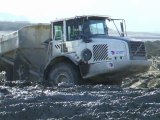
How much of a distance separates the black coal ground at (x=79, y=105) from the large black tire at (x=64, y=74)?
2558 mm

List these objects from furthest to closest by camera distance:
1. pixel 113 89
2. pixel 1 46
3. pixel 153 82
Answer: pixel 1 46
pixel 153 82
pixel 113 89

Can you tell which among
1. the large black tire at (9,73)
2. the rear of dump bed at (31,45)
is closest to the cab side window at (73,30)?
the rear of dump bed at (31,45)

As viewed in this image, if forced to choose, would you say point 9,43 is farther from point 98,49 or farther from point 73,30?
point 98,49

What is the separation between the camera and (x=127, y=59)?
45.1ft

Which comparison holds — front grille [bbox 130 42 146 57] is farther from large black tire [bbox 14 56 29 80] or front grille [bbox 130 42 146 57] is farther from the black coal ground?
large black tire [bbox 14 56 29 80]

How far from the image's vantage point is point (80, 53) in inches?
559

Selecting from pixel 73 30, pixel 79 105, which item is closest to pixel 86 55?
pixel 73 30

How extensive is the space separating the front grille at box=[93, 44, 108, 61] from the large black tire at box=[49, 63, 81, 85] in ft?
2.77

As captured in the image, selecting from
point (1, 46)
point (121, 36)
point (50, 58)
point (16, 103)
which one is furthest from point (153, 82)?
point (16, 103)

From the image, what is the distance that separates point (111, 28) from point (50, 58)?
84.5 inches

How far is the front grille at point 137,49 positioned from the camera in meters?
13.8

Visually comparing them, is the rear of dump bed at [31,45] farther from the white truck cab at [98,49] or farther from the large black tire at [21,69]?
the white truck cab at [98,49]

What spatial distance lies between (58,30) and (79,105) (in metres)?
6.09

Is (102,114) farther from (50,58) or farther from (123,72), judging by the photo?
(50,58)
